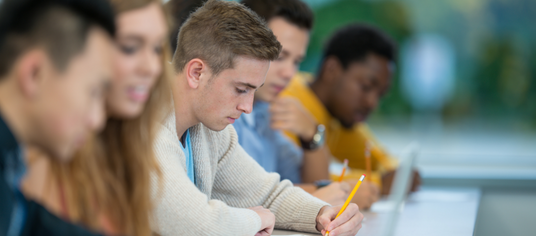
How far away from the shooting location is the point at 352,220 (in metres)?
1.21

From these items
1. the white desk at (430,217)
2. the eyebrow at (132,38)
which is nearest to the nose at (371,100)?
the white desk at (430,217)

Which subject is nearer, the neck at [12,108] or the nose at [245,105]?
the neck at [12,108]

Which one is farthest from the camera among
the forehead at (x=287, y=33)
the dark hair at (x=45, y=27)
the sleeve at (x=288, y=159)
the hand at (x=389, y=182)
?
the hand at (x=389, y=182)

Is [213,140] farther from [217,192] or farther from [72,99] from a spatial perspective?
[72,99]

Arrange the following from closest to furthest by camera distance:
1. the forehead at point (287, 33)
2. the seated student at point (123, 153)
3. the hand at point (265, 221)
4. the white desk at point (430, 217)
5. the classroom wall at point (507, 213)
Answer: the seated student at point (123, 153), the hand at point (265, 221), the white desk at point (430, 217), the forehead at point (287, 33), the classroom wall at point (507, 213)

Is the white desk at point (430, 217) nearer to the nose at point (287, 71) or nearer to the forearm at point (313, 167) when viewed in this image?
the forearm at point (313, 167)

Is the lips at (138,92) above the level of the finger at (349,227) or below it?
above

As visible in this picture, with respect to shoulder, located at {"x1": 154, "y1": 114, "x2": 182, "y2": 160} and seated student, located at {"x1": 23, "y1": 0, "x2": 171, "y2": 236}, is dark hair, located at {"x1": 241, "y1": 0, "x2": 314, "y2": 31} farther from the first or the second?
seated student, located at {"x1": 23, "y1": 0, "x2": 171, "y2": 236}

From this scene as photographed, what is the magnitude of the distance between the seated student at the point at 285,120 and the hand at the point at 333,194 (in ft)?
0.35

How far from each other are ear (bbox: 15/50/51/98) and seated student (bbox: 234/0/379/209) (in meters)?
0.99

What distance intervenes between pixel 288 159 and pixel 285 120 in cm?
15

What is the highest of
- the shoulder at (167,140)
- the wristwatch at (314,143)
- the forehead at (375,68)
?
the forehead at (375,68)

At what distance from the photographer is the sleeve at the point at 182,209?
94 cm

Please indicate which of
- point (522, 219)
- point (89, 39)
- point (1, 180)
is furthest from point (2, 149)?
point (522, 219)
